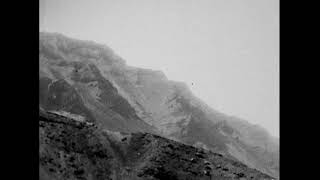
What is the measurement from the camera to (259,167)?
9581 centimetres

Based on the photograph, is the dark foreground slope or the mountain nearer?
the dark foreground slope

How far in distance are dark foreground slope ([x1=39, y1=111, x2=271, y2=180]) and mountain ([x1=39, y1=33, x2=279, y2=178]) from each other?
43.6 meters

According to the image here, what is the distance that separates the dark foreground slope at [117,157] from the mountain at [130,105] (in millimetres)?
43585

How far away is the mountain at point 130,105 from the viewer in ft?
267

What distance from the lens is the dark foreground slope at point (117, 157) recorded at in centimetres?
2650

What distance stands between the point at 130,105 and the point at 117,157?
63.9 metres

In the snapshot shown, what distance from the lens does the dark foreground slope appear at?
2650cm

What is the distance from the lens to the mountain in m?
81.3

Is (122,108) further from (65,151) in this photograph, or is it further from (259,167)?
(65,151)

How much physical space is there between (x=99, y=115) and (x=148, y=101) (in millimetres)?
34972

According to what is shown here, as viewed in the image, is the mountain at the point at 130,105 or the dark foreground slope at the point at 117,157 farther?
the mountain at the point at 130,105
